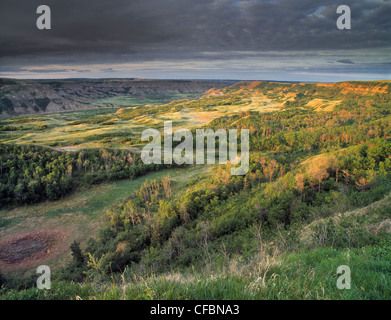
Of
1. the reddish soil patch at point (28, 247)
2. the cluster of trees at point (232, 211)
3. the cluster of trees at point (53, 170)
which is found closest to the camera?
the cluster of trees at point (232, 211)

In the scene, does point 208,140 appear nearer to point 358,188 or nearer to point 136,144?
point 136,144

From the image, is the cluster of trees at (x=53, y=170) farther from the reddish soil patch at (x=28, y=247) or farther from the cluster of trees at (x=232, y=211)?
the cluster of trees at (x=232, y=211)

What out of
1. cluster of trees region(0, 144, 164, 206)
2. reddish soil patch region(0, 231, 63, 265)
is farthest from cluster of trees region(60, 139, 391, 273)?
cluster of trees region(0, 144, 164, 206)

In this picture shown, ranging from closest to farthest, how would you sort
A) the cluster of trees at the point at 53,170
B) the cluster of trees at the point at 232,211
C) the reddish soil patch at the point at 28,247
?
the cluster of trees at the point at 232,211
the reddish soil patch at the point at 28,247
the cluster of trees at the point at 53,170

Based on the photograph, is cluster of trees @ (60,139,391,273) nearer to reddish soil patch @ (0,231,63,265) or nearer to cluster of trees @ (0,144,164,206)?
reddish soil patch @ (0,231,63,265)

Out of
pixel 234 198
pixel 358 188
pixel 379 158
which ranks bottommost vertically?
pixel 234 198

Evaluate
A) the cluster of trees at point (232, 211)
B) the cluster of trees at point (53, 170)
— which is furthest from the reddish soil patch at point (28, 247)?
the cluster of trees at point (53, 170)

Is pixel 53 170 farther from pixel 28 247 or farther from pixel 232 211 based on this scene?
pixel 232 211

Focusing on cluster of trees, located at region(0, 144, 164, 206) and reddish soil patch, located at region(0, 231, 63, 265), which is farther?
cluster of trees, located at region(0, 144, 164, 206)
